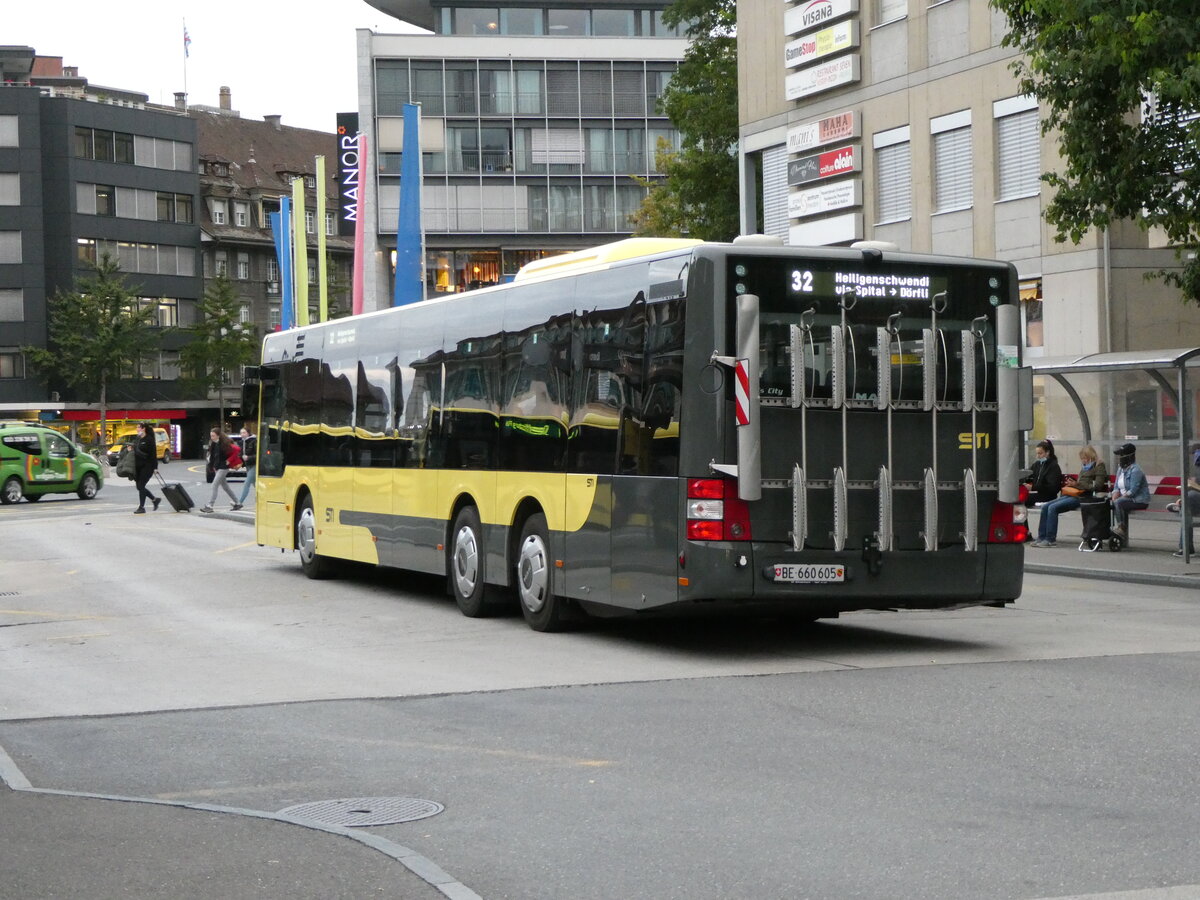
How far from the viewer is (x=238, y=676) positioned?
12180 mm

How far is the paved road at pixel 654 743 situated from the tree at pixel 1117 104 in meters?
4.93

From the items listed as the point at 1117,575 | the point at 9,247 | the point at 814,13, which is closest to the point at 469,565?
the point at 1117,575

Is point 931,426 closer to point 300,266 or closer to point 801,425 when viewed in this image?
point 801,425

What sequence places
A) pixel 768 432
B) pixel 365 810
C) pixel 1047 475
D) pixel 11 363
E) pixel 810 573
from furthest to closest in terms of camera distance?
pixel 11 363, pixel 1047 475, pixel 810 573, pixel 768 432, pixel 365 810

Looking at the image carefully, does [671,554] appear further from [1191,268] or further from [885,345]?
[1191,268]

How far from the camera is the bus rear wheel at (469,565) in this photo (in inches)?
610

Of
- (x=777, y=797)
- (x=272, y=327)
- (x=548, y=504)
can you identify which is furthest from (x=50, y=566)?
(x=272, y=327)

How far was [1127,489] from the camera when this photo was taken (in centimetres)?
2352

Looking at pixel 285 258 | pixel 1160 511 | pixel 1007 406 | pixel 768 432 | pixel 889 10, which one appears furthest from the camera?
pixel 285 258

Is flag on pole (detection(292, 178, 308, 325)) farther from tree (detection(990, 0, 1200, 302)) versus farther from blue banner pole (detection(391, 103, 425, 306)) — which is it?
tree (detection(990, 0, 1200, 302))

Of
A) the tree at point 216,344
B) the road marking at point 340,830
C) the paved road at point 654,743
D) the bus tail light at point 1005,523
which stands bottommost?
the paved road at point 654,743

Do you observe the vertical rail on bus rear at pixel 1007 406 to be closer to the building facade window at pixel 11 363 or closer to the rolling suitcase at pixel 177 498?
the rolling suitcase at pixel 177 498

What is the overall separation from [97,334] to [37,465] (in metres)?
43.2

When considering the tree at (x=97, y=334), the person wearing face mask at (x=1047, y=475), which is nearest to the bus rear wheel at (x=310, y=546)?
the person wearing face mask at (x=1047, y=475)
